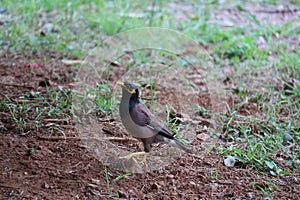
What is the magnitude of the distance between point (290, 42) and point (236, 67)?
1254 millimetres

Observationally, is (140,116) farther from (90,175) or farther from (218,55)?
(218,55)

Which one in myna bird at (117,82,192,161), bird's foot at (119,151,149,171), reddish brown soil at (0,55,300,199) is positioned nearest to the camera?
reddish brown soil at (0,55,300,199)

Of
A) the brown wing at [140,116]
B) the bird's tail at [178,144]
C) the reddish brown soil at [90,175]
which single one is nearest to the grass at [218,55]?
the reddish brown soil at [90,175]

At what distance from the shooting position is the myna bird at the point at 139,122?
3.50m

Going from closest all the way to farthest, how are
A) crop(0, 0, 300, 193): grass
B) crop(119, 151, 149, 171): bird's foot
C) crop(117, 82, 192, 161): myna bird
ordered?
1. crop(117, 82, 192, 161): myna bird
2. crop(119, 151, 149, 171): bird's foot
3. crop(0, 0, 300, 193): grass

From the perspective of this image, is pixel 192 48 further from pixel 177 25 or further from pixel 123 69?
pixel 123 69

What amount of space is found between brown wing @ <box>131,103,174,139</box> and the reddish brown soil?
0.29 metres

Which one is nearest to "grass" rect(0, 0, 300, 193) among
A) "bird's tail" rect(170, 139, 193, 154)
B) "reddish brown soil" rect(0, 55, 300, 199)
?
"reddish brown soil" rect(0, 55, 300, 199)

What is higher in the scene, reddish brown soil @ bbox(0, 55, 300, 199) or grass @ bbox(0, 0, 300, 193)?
grass @ bbox(0, 0, 300, 193)

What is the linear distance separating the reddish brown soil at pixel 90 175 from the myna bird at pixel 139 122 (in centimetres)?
24

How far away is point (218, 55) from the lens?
6.13 metres

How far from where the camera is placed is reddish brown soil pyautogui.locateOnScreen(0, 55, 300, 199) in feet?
10.6

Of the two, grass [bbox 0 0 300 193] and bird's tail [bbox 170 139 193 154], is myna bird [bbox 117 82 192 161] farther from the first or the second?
grass [bbox 0 0 300 193]

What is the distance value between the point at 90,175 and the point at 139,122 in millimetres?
503
